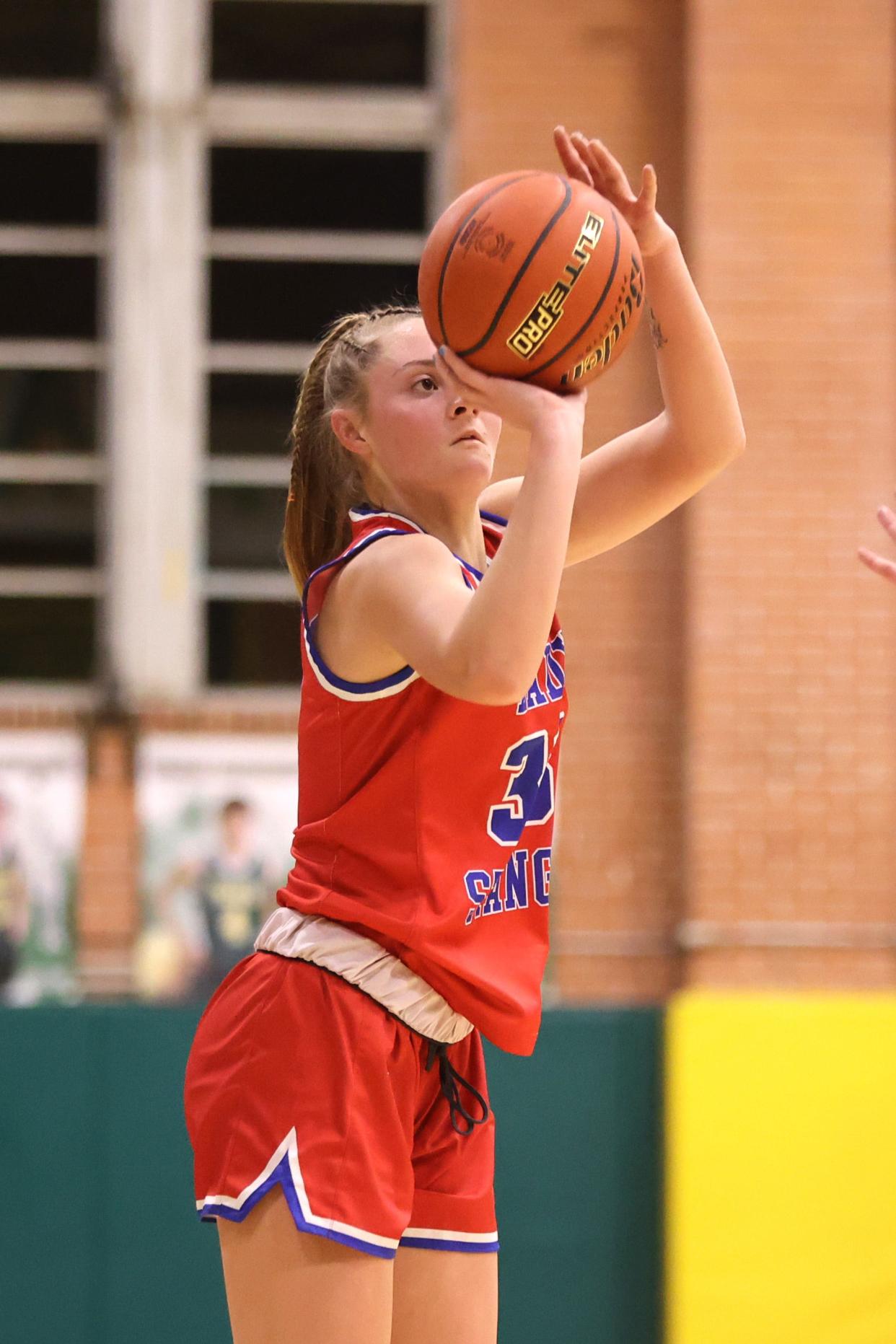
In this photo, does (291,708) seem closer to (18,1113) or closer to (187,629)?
(187,629)

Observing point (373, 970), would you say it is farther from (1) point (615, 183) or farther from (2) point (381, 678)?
(1) point (615, 183)

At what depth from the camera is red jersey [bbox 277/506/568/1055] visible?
6.10 feet

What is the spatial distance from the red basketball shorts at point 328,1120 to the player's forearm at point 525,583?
459 millimetres

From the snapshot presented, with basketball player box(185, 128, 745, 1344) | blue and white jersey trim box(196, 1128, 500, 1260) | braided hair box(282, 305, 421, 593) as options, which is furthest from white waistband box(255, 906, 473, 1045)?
braided hair box(282, 305, 421, 593)

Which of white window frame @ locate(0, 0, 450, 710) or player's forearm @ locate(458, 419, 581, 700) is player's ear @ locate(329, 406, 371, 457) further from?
white window frame @ locate(0, 0, 450, 710)

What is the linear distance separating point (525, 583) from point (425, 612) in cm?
13

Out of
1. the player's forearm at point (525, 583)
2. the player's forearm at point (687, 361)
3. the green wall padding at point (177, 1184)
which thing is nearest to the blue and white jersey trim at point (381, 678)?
the player's forearm at point (525, 583)

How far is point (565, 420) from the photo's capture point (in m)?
1.77

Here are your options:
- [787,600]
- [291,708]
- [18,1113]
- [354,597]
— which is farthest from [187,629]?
[354,597]

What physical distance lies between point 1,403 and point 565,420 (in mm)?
4945

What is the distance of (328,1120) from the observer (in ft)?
5.94

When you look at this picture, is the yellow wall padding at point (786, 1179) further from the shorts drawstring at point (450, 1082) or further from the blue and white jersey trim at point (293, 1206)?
the blue and white jersey trim at point (293, 1206)

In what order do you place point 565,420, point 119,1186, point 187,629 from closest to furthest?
point 565,420, point 119,1186, point 187,629

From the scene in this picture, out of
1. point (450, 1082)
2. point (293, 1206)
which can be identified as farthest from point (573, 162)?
point (293, 1206)
